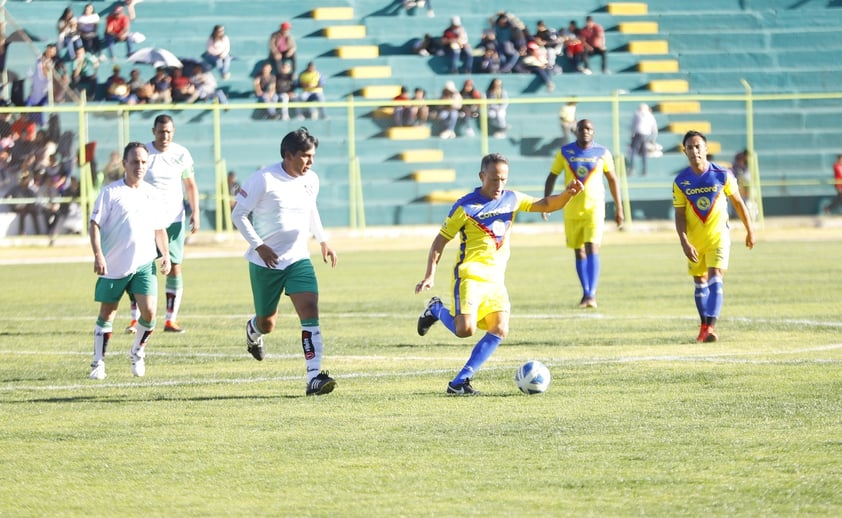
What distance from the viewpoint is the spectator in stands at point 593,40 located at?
123 feet

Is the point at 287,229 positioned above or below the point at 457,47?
below

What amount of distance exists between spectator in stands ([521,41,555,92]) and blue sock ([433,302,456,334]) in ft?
83.0

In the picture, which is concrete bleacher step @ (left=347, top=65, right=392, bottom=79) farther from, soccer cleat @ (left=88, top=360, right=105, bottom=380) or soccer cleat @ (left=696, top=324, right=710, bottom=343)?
soccer cleat @ (left=88, top=360, right=105, bottom=380)

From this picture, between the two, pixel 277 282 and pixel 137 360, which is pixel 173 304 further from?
pixel 277 282

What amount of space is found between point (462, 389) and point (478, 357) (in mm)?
265

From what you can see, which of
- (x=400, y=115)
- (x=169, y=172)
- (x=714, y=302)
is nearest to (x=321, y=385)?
(x=714, y=302)

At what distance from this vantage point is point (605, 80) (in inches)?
1473

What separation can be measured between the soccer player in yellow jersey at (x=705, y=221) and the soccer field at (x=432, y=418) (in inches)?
17.3

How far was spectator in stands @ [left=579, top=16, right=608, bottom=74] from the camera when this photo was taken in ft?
123

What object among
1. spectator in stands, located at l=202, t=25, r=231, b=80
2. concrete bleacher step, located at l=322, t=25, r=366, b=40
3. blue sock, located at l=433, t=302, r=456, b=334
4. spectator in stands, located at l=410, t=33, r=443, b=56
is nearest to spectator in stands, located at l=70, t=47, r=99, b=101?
spectator in stands, located at l=202, t=25, r=231, b=80

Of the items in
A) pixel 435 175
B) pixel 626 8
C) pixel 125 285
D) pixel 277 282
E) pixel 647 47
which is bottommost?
pixel 435 175

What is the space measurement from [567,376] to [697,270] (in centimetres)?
312

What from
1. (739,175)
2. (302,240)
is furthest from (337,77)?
(302,240)

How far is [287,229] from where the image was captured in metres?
10.3
